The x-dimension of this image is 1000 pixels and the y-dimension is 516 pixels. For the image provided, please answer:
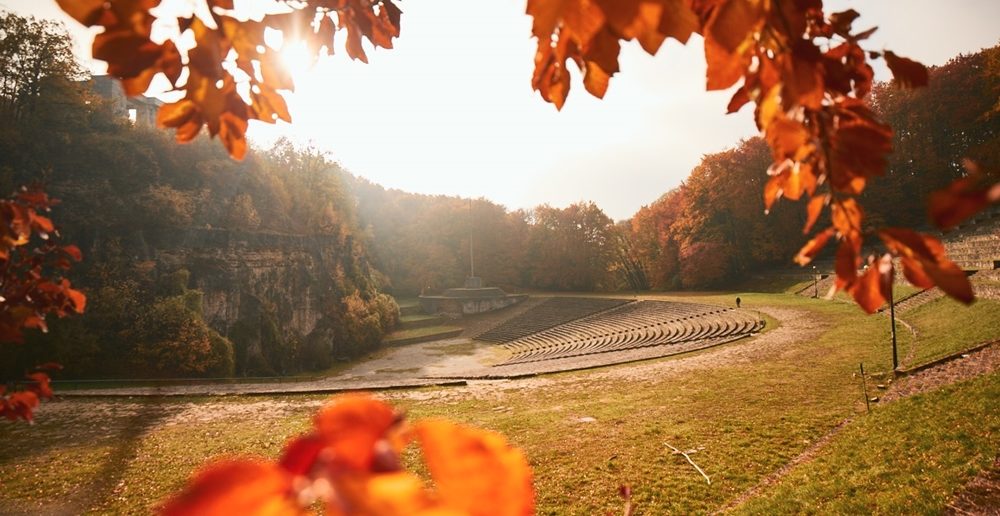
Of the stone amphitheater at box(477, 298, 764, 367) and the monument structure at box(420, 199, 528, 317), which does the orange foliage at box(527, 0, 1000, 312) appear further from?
the monument structure at box(420, 199, 528, 317)

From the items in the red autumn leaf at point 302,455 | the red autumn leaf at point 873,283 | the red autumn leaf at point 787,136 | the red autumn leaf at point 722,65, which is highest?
the red autumn leaf at point 722,65

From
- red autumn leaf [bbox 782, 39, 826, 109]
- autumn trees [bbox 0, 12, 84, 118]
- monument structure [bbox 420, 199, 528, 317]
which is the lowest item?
monument structure [bbox 420, 199, 528, 317]

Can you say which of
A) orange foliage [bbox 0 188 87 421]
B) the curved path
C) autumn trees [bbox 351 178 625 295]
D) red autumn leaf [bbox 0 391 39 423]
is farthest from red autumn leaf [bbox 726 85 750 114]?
autumn trees [bbox 351 178 625 295]

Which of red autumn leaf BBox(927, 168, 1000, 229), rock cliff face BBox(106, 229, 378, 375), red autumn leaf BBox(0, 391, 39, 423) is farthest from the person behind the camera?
rock cliff face BBox(106, 229, 378, 375)

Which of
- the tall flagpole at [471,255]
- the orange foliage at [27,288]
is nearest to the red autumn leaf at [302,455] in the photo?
the orange foliage at [27,288]

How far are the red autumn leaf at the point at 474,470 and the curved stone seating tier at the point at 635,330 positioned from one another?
21168 mm

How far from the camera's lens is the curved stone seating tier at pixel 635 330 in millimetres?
21531

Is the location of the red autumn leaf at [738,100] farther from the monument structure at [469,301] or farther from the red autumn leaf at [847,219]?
the monument structure at [469,301]

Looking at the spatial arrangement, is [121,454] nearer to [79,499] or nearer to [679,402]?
[79,499]

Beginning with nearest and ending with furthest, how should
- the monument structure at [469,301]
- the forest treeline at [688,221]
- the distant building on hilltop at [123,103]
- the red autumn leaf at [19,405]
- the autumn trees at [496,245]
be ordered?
the red autumn leaf at [19,405], the distant building on hilltop at [123,103], the forest treeline at [688,221], the monument structure at [469,301], the autumn trees at [496,245]

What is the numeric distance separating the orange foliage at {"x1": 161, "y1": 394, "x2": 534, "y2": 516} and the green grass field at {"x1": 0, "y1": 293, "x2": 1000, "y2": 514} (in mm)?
6865

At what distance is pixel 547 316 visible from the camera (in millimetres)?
35938

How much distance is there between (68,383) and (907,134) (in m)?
52.7

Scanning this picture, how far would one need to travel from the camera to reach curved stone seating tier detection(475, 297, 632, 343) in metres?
33.2
